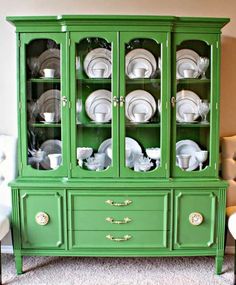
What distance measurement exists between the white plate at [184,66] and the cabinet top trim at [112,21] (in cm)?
26

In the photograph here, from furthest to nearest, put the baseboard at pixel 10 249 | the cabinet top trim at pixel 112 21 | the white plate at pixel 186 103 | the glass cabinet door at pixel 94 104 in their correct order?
the baseboard at pixel 10 249 < the white plate at pixel 186 103 < the glass cabinet door at pixel 94 104 < the cabinet top trim at pixel 112 21

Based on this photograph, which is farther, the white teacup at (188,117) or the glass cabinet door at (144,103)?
the white teacup at (188,117)

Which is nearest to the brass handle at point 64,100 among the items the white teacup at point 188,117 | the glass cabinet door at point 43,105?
the glass cabinet door at point 43,105

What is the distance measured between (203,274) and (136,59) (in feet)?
5.66

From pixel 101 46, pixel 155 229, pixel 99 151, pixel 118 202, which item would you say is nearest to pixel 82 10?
pixel 101 46

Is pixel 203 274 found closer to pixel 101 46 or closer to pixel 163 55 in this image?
pixel 163 55

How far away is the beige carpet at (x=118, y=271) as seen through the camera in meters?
2.48

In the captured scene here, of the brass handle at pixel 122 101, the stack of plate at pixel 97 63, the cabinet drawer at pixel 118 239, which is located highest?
the stack of plate at pixel 97 63

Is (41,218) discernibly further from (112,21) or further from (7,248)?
(112,21)

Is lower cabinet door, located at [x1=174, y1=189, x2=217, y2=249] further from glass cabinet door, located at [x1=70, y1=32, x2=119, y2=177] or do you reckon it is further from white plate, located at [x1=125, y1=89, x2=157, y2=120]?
white plate, located at [x1=125, y1=89, x2=157, y2=120]

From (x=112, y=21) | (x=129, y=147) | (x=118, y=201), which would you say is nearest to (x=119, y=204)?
(x=118, y=201)

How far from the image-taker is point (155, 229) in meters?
2.51

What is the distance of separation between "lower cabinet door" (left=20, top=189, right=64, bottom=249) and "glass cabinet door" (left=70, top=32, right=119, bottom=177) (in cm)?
27

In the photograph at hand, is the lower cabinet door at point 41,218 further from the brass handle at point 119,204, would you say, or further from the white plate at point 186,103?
the white plate at point 186,103
